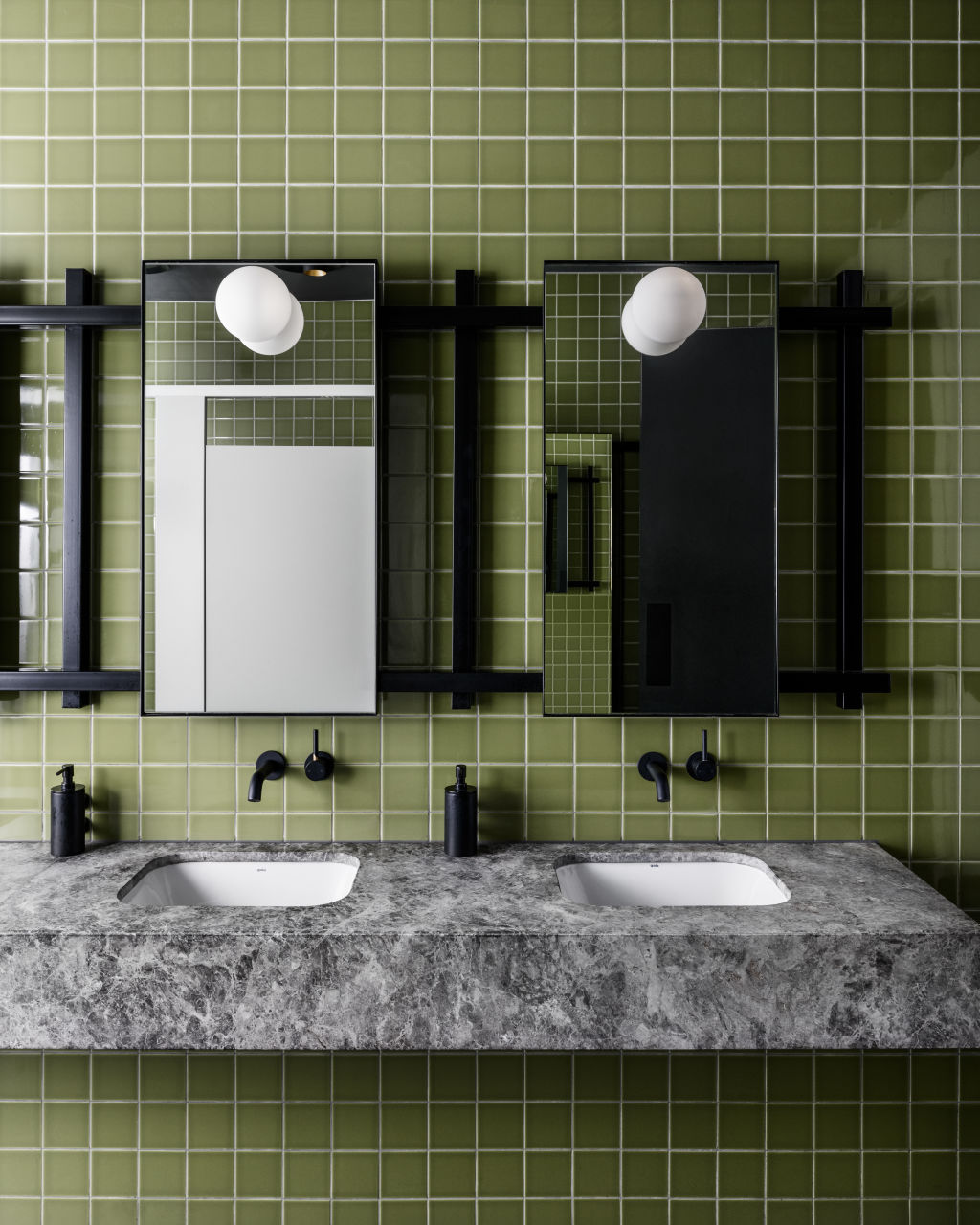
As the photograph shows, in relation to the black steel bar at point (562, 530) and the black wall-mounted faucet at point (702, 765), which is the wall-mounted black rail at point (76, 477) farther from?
the black wall-mounted faucet at point (702, 765)

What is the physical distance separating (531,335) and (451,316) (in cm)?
17

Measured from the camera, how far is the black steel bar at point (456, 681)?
159 centimetres

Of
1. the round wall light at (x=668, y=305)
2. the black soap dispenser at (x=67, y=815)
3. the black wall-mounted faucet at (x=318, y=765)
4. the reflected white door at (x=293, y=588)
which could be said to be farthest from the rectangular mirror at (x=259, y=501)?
the round wall light at (x=668, y=305)

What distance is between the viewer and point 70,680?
1.59 metres

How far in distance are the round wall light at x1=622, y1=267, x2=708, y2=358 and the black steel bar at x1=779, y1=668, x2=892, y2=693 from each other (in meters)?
0.70

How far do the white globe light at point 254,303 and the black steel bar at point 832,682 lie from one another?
1.18 m

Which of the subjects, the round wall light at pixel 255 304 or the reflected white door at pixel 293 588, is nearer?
the round wall light at pixel 255 304

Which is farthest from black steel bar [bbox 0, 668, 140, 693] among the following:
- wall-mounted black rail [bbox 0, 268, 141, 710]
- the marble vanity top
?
the marble vanity top

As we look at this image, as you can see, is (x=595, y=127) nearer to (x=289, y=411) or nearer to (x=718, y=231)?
(x=718, y=231)

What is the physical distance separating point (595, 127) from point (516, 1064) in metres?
1.91

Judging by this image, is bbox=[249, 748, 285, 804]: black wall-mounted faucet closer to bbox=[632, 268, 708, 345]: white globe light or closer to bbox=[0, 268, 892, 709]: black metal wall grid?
bbox=[0, 268, 892, 709]: black metal wall grid

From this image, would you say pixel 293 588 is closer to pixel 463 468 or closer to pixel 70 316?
pixel 463 468

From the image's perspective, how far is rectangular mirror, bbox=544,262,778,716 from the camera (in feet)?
5.16

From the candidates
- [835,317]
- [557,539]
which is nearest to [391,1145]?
[557,539]
